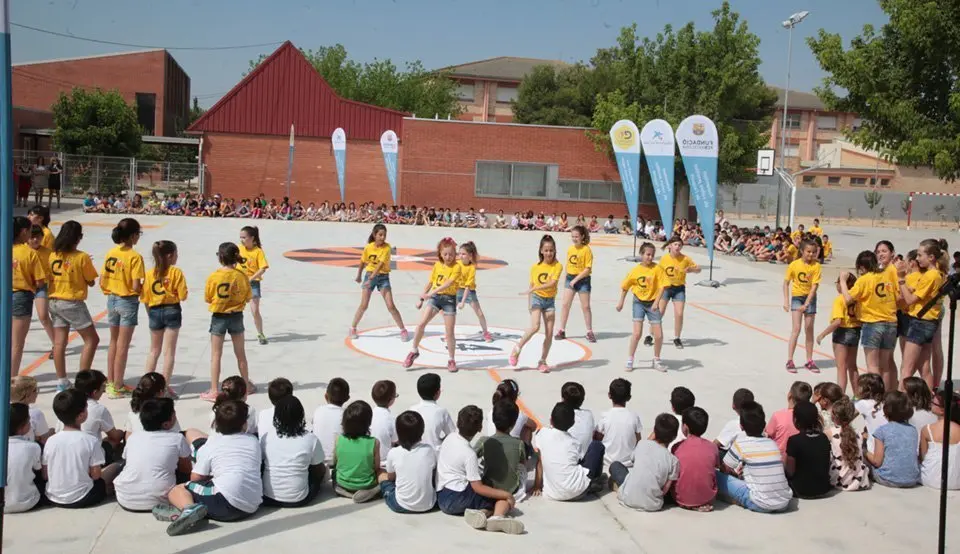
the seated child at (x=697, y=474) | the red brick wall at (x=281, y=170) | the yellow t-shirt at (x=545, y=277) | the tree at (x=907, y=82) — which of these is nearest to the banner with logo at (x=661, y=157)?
the tree at (x=907, y=82)

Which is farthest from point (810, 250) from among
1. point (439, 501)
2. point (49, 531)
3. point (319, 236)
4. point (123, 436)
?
point (319, 236)

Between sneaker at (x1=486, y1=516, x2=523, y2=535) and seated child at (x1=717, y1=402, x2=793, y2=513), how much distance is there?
1731 mm

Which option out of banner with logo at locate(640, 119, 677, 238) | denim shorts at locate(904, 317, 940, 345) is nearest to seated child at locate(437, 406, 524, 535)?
denim shorts at locate(904, 317, 940, 345)

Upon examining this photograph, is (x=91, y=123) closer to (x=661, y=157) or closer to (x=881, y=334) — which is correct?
(x=661, y=157)

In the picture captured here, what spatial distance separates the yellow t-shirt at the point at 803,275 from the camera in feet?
36.4

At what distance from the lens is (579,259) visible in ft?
41.0

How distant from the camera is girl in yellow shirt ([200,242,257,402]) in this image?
8.62 metres

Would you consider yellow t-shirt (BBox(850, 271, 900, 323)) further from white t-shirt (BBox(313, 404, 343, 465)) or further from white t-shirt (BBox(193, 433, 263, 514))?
white t-shirt (BBox(193, 433, 263, 514))

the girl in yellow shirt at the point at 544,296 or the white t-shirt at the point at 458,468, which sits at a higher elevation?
the girl in yellow shirt at the point at 544,296

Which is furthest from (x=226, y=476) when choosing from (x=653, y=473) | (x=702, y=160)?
(x=702, y=160)

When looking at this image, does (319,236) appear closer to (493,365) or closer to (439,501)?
(493,365)

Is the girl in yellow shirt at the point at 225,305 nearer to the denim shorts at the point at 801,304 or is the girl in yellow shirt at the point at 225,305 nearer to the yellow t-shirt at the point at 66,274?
the yellow t-shirt at the point at 66,274

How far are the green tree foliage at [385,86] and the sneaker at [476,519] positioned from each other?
220 ft

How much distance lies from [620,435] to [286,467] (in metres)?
2.60
